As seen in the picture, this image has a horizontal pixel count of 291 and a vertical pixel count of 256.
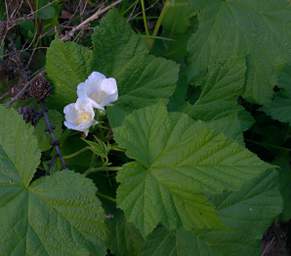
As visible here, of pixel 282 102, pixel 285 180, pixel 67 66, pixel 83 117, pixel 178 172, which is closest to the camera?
pixel 178 172

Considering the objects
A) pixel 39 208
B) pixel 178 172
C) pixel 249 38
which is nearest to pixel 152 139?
pixel 178 172

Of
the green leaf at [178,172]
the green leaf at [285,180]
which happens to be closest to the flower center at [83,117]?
the green leaf at [178,172]

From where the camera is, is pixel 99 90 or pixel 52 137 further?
pixel 52 137

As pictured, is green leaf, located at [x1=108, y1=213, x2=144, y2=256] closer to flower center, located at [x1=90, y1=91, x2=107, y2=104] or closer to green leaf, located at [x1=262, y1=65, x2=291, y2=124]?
flower center, located at [x1=90, y1=91, x2=107, y2=104]

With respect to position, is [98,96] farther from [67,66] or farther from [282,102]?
[282,102]

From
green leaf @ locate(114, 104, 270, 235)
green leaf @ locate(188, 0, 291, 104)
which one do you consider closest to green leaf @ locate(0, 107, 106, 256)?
green leaf @ locate(114, 104, 270, 235)

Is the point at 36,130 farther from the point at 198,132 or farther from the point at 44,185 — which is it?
the point at 198,132

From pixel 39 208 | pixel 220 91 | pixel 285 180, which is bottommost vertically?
pixel 285 180
